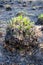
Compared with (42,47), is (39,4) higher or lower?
lower

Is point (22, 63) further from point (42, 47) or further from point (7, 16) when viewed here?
point (7, 16)

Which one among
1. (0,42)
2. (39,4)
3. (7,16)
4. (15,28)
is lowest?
(39,4)

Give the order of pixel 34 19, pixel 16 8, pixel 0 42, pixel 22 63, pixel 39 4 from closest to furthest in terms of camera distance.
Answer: pixel 22 63, pixel 0 42, pixel 34 19, pixel 16 8, pixel 39 4

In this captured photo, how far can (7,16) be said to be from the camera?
25.8 m

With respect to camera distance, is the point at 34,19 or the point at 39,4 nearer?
the point at 34,19

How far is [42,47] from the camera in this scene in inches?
629

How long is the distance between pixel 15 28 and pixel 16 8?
15176mm

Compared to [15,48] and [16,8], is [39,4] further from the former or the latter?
[15,48]

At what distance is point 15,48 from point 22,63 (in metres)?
1.56

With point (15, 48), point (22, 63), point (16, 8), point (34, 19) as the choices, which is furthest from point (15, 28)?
point (16, 8)

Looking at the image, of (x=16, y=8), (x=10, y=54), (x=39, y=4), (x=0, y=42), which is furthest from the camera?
(x=39, y=4)

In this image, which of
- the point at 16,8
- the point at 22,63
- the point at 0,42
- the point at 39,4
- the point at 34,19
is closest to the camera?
the point at 22,63

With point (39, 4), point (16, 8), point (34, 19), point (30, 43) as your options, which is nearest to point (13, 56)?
point (30, 43)

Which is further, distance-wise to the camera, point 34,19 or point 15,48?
point 34,19
